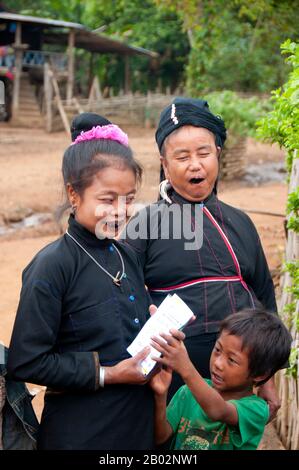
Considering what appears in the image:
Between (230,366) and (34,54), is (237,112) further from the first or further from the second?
(34,54)

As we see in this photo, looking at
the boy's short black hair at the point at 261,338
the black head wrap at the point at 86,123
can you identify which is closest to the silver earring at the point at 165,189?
the black head wrap at the point at 86,123

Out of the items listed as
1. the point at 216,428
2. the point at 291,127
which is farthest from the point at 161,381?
the point at 291,127

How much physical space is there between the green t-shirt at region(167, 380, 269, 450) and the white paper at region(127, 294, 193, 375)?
377mm

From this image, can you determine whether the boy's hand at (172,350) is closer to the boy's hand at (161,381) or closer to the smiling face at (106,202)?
the boy's hand at (161,381)

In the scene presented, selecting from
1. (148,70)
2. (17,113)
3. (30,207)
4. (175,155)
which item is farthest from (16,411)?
(148,70)

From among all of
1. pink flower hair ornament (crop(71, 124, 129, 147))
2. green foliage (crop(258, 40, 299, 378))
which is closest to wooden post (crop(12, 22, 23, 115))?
green foliage (crop(258, 40, 299, 378))

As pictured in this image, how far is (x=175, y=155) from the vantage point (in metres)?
2.64

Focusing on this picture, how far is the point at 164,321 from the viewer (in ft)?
6.65

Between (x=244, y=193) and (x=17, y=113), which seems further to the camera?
(x=17, y=113)

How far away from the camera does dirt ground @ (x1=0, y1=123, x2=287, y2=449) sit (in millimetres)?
7465
